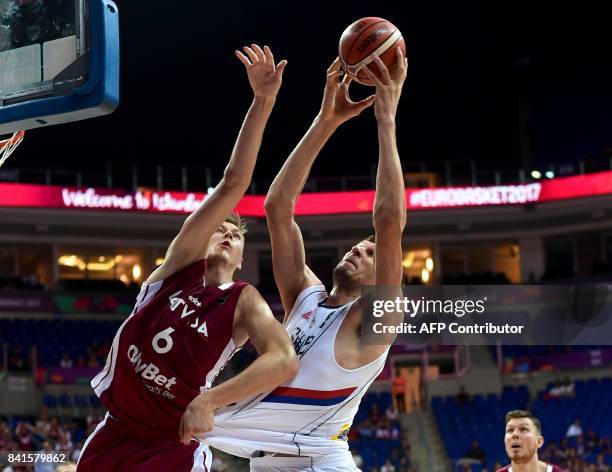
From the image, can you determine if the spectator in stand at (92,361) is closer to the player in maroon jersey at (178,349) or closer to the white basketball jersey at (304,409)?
the white basketball jersey at (304,409)

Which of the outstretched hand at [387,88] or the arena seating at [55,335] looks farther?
the arena seating at [55,335]

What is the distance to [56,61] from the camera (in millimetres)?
3436

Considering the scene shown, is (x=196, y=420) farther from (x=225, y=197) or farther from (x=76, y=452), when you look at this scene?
(x=76, y=452)

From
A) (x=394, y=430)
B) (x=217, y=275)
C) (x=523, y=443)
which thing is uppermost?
(x=217, y=275)

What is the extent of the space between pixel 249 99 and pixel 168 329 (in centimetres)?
2113

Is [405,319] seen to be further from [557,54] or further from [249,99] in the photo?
[557,54]

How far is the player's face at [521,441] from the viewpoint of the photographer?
232 inches

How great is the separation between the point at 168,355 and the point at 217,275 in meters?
0.42

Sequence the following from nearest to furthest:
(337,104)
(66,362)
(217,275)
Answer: (217,275)
(337,104)
(66,362)

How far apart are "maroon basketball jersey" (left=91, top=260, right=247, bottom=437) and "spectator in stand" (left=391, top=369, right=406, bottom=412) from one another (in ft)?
58.9

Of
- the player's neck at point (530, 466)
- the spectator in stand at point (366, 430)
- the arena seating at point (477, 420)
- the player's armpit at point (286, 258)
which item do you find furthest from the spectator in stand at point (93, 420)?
the player's armpit at point (286, 258)

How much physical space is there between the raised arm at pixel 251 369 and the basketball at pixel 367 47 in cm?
124

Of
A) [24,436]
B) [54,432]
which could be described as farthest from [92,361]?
[24,436]

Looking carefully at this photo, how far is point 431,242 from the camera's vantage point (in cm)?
2528
